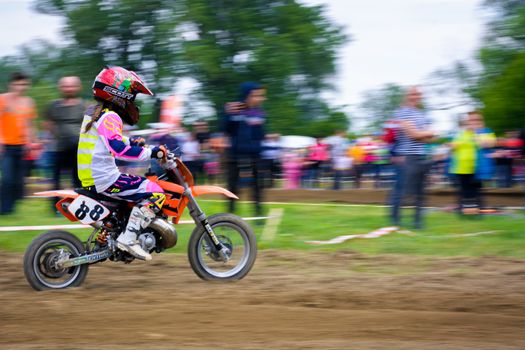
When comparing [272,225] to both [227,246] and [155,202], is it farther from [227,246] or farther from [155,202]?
[155,202]

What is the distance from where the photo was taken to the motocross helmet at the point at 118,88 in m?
6.89

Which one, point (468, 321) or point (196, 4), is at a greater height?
point (196, 4)

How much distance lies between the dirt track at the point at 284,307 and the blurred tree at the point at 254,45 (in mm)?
31865

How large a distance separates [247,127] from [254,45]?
3143cm

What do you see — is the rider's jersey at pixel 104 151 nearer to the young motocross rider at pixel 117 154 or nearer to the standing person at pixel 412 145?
the young motocross rider at pixel 117 154

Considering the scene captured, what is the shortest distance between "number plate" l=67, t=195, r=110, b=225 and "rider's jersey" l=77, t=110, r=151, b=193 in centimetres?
13

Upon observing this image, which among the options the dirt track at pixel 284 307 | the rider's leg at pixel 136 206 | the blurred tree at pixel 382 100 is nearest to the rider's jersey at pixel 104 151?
the rider's leg at pixel 136 206

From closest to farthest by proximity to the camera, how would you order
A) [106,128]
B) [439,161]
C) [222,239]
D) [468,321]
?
[468,321], [106,128], [222,239], [439,161]

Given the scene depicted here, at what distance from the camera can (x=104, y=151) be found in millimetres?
6973

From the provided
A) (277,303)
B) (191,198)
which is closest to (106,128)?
(191,198)

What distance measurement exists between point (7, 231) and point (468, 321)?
7.29 meters

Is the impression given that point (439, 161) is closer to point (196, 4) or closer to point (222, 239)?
point (222, 239)

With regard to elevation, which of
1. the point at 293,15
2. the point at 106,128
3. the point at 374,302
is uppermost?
the point at 293,15

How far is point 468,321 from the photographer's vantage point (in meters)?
5.60
